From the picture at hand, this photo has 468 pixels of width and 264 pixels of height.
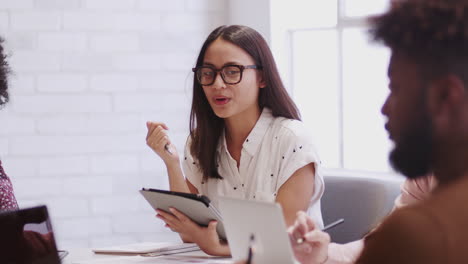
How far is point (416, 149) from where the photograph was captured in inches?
43.6

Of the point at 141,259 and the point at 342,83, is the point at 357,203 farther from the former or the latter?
the point at 342,83

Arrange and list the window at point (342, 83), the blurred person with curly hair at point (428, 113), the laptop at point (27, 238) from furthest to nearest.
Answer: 1. the window at point (342, 83)
2. the laptop at point (27, 238)
3. the blurred person with curly hair at point (428, 113)

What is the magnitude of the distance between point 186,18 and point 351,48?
80 centimetres

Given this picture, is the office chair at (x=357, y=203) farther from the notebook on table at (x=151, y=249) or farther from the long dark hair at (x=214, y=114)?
the notebook on table at (x=151, y=249)

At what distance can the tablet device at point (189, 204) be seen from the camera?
6.89 ft

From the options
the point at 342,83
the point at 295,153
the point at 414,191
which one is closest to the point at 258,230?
the point at 414,191

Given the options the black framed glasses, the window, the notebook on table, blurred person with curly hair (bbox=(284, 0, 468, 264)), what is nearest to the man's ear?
blurred person with curly hair (bbox=(284, 0, 468, 264))

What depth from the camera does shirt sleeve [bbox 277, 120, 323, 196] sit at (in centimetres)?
251

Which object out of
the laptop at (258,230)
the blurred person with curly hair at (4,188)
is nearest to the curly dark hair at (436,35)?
the laptop at (258,230)

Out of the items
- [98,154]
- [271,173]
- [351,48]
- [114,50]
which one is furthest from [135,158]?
[271,173]

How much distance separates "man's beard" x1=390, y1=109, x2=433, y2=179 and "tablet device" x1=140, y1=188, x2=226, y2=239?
0.99 m

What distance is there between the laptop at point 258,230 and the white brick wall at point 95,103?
2.05 meters

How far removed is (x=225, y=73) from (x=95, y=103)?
50.0 inches

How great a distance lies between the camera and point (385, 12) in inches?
44.9
